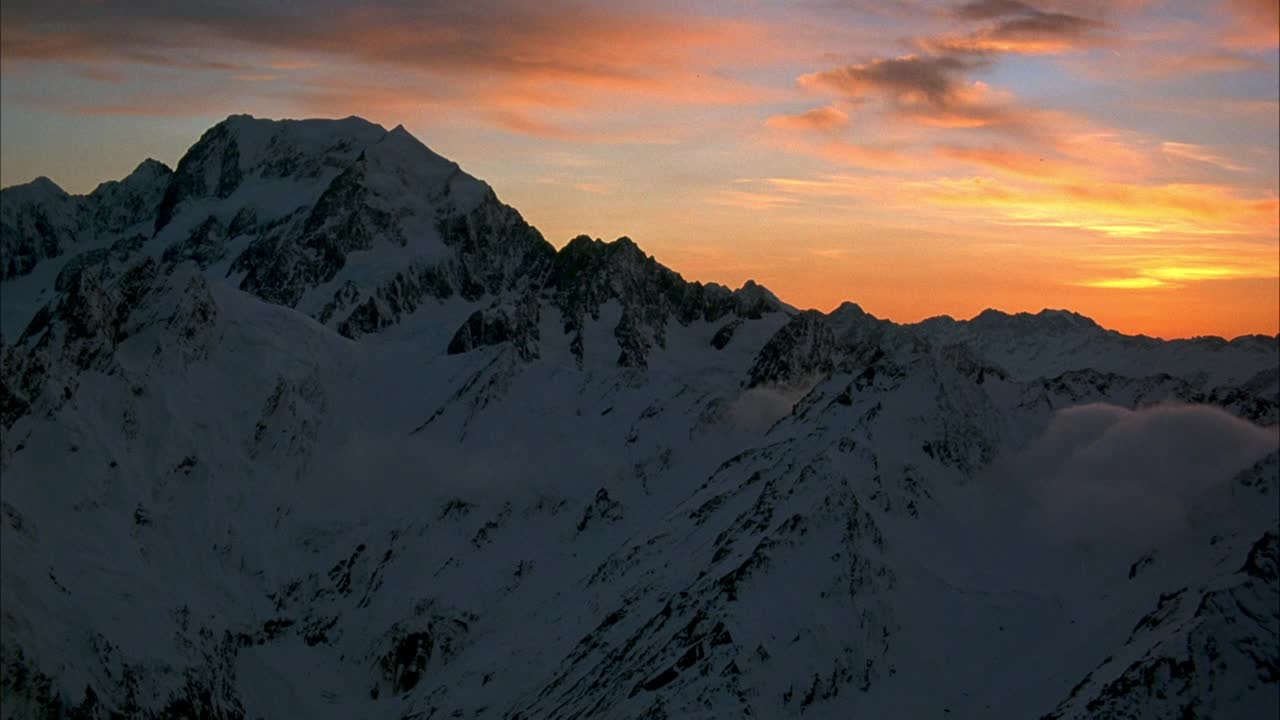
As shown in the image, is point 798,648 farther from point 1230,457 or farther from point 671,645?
Result: point 1230,457

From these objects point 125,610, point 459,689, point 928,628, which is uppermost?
point 928,628

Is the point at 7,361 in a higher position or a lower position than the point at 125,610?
higher

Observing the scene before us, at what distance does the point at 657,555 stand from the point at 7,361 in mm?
99941

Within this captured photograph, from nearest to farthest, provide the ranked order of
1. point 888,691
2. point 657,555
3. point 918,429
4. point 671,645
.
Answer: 1. point 888,691
2. point 671,645
3. point 918,429
4. point 657,555

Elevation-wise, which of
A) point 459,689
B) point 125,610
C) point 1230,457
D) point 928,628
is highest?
point 1230,457

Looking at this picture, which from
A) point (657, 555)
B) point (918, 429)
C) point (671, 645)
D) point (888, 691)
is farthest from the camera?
point (657, 555)

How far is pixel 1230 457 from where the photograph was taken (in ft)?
486

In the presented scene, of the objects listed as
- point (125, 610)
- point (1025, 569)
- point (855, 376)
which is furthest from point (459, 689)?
point (1025, 569)

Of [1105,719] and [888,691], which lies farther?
[888,691]

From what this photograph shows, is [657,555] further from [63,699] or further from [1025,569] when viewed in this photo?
[63,699]

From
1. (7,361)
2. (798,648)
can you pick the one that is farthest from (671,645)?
(7,361)

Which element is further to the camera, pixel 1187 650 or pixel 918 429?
pixel 918 429

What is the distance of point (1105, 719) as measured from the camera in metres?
101

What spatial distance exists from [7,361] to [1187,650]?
16275cm
